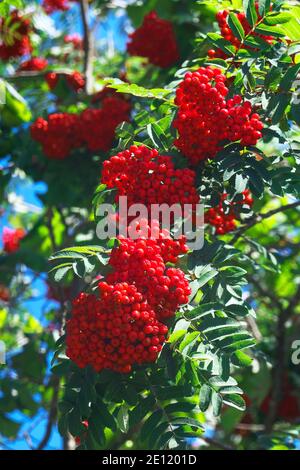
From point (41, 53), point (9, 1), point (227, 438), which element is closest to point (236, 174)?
point (9, 1)

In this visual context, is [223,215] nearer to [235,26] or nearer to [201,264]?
[201,264]

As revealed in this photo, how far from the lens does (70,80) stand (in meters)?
5.75

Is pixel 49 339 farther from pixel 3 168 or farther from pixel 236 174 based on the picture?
pixel 236 174

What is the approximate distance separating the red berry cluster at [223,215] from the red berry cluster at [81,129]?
4.57 ft

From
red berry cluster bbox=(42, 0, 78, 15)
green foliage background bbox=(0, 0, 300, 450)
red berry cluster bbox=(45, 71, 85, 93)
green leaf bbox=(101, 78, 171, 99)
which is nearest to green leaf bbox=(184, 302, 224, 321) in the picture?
green foliage background bbox=(0, 0, 300, 450)

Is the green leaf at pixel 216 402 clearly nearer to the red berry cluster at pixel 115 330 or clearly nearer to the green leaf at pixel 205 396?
the green leaf at pixel 205 396

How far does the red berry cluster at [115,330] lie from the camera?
281cm

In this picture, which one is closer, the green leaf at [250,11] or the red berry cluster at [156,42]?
the green leaf at [250,11]

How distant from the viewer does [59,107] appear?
5.63 metres

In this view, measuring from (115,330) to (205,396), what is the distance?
0.39 meters

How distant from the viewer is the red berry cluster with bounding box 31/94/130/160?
15.5ft

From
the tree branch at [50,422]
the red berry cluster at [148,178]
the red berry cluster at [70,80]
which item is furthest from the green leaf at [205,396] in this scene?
the red berry cluster at [70,80]

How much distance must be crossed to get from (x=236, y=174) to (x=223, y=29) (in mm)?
762

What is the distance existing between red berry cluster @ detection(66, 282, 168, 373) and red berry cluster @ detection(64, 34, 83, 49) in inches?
194
